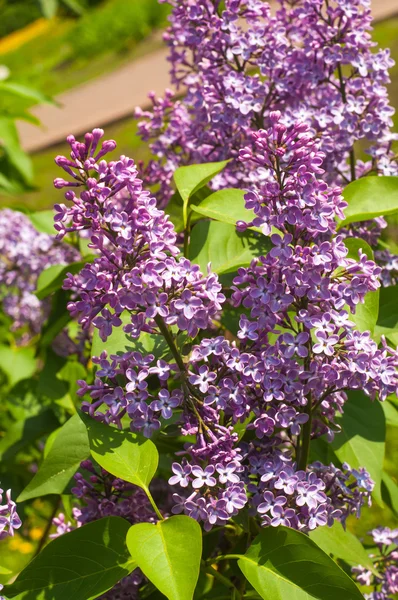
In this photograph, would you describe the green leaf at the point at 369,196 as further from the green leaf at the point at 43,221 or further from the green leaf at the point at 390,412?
the green leaf at the point at 43,221

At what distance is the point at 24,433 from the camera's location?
195 centimetres

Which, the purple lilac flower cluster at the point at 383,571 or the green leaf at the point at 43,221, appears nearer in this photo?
the purple lilac flower cluster at the point at 383,571

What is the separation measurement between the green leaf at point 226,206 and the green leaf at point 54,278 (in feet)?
1.32

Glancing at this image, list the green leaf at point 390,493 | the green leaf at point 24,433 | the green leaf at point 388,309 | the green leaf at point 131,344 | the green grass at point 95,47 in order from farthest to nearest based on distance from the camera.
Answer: the green grass at point 95,47, the green leaf at point 24,433, the green leaf at point 390,493, the green leaf at point 388,309, the green leaf at point 131,344

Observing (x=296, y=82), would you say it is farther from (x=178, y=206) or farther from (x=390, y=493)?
(x=390, y=493)

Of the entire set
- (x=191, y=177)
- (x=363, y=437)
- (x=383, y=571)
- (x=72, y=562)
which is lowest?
(x=383, y=571)

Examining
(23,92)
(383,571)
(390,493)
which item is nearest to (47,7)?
(23,92)

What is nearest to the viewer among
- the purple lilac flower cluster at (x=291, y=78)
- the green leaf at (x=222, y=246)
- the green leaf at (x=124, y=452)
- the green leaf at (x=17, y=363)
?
the green leaf at (x=124, y=452)

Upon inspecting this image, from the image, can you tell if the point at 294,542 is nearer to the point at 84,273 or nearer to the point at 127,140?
the point at 84,273

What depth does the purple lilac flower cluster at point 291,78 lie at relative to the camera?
1.66m

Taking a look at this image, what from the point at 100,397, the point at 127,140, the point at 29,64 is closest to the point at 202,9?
the point at 100,397

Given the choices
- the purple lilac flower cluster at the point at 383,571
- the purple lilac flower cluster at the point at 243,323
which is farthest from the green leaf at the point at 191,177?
the purple lilac flower cluster at the point at 383,571

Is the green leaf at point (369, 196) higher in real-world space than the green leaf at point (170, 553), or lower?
higher

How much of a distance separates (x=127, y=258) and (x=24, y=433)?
940mm
